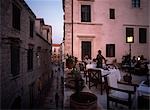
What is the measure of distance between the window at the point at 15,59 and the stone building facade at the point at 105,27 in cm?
784

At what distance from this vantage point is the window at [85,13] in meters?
20.7

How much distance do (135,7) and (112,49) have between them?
5.01 m

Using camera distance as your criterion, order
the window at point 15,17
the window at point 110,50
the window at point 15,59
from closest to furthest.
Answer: the window at point 15,59 → the window at point 15,17 → the window at point 110,50

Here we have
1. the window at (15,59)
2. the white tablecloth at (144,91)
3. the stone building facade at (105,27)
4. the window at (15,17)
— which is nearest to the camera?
the white tablecloth at (144,91)

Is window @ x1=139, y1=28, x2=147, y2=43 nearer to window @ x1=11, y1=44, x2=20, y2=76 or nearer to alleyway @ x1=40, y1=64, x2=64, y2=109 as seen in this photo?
alleyway @ x1=40, y1=64, x2=64, y2=109

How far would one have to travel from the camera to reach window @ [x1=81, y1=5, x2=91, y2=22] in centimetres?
2072

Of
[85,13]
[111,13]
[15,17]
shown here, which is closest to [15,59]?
[15,17]

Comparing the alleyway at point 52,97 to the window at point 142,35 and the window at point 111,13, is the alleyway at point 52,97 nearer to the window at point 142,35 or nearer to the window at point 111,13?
the window at point 111,13

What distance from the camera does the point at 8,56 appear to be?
1109 centimetres

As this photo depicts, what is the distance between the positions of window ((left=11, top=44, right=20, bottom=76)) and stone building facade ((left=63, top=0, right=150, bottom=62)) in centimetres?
784

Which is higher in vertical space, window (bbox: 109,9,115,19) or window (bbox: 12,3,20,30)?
window (bbox: 109,9,115,19)

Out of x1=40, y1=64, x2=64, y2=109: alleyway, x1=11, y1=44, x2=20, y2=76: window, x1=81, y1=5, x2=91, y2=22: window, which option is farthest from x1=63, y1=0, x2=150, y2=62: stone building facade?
x1=11, y1=44, x2=20, y2=76: window

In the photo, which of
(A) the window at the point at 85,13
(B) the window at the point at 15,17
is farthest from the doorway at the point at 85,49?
(B) the window at the point at 15,17

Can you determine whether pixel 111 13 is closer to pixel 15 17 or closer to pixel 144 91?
pixel 15 17
